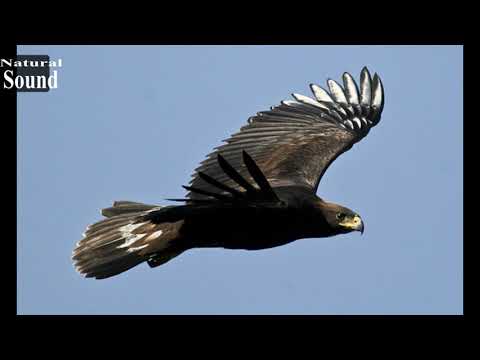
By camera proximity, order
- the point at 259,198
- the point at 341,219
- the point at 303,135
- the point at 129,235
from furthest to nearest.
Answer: the point at 303,135, the point at 129,235, the point at 341,219, the point at 259,198

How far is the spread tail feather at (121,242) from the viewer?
8156mm

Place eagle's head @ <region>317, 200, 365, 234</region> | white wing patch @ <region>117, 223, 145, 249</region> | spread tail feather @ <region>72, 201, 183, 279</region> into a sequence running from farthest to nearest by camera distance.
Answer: white wing patch @ <region>117, 223, 145, 249</region> < spread tail feather @ <region>72, 201, 183, 279</region> < eagle's head @ <region>317, 200, 365, 234</region>

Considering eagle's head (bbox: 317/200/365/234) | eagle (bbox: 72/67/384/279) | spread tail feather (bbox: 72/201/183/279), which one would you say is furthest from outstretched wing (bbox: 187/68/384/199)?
eagle's head (bbox: 317/200/365/234)

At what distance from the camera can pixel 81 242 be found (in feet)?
28.0

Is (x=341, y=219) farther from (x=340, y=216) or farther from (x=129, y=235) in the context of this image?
(x=129, y=235)

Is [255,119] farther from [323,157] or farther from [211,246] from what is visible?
[211,246]

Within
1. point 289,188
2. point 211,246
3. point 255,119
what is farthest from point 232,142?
point 211,246

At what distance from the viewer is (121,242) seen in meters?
8.36

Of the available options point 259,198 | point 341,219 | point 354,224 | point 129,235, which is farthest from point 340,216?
point 129,235

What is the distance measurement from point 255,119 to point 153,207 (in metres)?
1.93

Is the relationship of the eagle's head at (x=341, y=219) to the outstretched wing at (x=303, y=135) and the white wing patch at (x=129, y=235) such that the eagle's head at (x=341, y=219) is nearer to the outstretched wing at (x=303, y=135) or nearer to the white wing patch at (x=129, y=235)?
the outstretched wing at (x=303, y=135)

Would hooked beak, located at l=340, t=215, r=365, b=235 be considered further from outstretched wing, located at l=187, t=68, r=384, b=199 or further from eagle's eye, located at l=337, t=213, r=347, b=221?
outstretched wing, located at l=187, t=68, r=384, b=199

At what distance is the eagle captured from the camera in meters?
7.41

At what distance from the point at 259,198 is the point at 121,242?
5.88 feet
